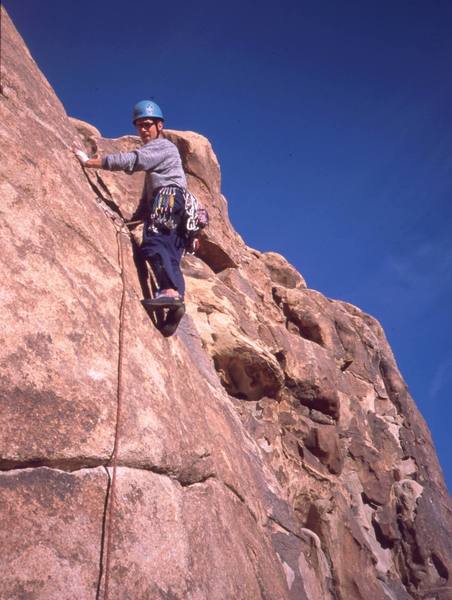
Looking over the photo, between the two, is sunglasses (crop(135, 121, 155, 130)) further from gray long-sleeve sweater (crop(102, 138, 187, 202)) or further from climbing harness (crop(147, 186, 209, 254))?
climbing harness (crop(147, 186, 209, 254))

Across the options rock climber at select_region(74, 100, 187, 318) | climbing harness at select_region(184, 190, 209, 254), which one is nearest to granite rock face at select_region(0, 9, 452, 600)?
rock climber at select_region(74, 100, 187, 318)

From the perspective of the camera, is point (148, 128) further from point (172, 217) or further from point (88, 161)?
point (172, 217)

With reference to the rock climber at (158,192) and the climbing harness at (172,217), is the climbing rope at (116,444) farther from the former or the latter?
the climbing harness at (172,217)

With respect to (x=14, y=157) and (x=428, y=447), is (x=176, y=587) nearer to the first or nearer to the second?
(x=14, y=157)

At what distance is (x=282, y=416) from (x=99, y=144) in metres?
6.80

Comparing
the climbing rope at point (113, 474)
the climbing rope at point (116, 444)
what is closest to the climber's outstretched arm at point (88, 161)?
the climbing rope at point (116, 444)

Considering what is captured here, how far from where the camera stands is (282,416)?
34.6 feet

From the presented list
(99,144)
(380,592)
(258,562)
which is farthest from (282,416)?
(99,144)

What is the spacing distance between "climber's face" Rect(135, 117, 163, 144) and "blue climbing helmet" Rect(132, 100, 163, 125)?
5 centimetres

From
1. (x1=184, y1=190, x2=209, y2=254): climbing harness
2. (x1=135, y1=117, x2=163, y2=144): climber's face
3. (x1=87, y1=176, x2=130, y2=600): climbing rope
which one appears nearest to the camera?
(x1=87, y1=176, x2=130, y2=600): climbing rope

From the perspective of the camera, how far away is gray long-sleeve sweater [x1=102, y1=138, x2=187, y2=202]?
18.9 feet

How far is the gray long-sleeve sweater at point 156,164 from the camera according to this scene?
5.75 metres

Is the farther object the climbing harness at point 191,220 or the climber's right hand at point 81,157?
the climbing harness at point 191,220

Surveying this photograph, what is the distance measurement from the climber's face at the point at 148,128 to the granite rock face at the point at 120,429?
943mm
